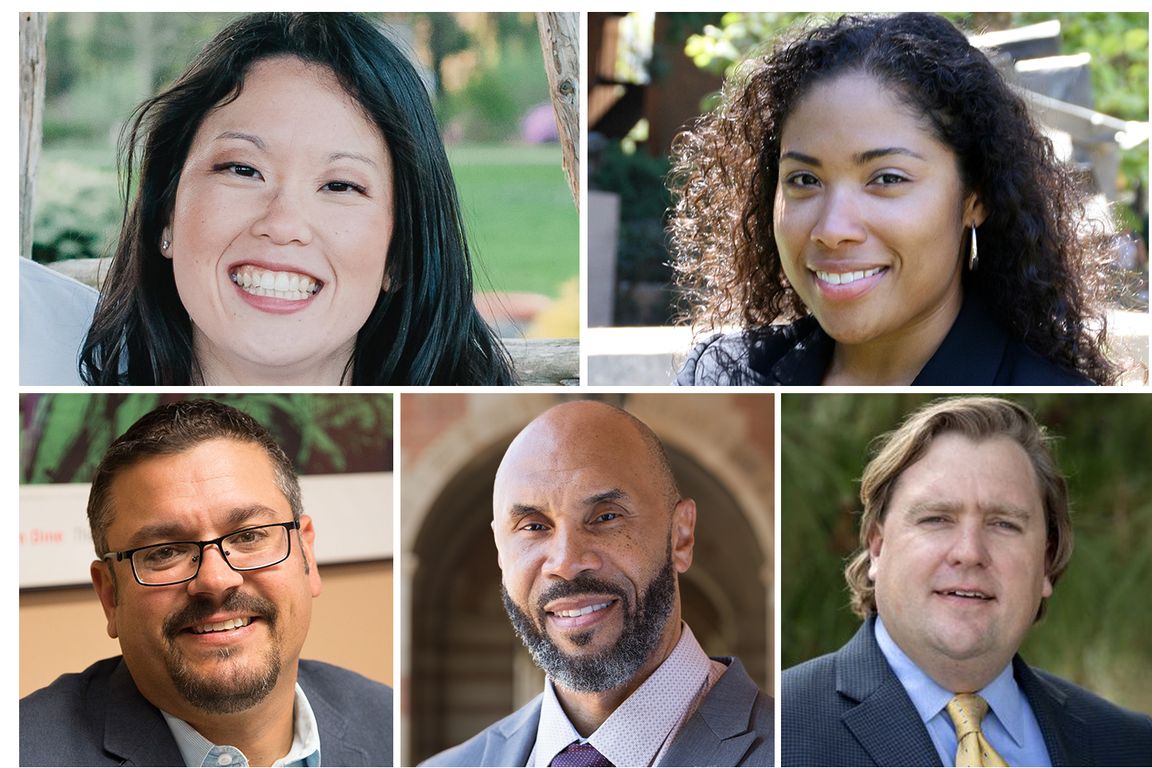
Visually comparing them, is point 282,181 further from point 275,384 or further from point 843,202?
point 843,202

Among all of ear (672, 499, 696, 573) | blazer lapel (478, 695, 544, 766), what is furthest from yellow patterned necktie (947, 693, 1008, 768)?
blazer lapel (478, 695, 544, 766)

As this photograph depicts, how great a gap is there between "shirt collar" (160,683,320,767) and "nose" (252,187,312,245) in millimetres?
1012

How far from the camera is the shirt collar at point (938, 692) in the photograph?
2635 mm

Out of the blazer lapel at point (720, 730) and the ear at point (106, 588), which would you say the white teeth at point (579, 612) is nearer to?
the blazer lapel at point (720, 730)

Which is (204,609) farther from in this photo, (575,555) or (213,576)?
(575,555)

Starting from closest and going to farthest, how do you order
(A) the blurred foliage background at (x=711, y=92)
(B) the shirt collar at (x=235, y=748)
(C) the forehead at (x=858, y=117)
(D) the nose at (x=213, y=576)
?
(C) the forehead at (x=858, y=117) → (D) the nose at (x=213, y=576) → (B) the shirt collar at (x=235, y=748) → (A) the blurred foliage background at (x=711, y=92)

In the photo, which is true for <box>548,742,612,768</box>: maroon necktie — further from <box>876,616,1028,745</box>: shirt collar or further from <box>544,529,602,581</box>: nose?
<box>876,616,1028,745</box>: shirt collar

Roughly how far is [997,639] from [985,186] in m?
1.00

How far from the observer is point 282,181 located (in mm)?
2562

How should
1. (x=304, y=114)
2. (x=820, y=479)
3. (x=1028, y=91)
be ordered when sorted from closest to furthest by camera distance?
(x=304, y=114), (x=1028, y=91), (x=820, y=479)

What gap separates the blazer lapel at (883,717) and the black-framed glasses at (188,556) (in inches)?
53.0

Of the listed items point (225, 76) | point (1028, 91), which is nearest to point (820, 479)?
point (1028, 91)

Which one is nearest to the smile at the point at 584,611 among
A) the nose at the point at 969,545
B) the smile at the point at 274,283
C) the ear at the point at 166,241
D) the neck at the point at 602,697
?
the neck at the point at 602,697

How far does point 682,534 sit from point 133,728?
1.29 m
